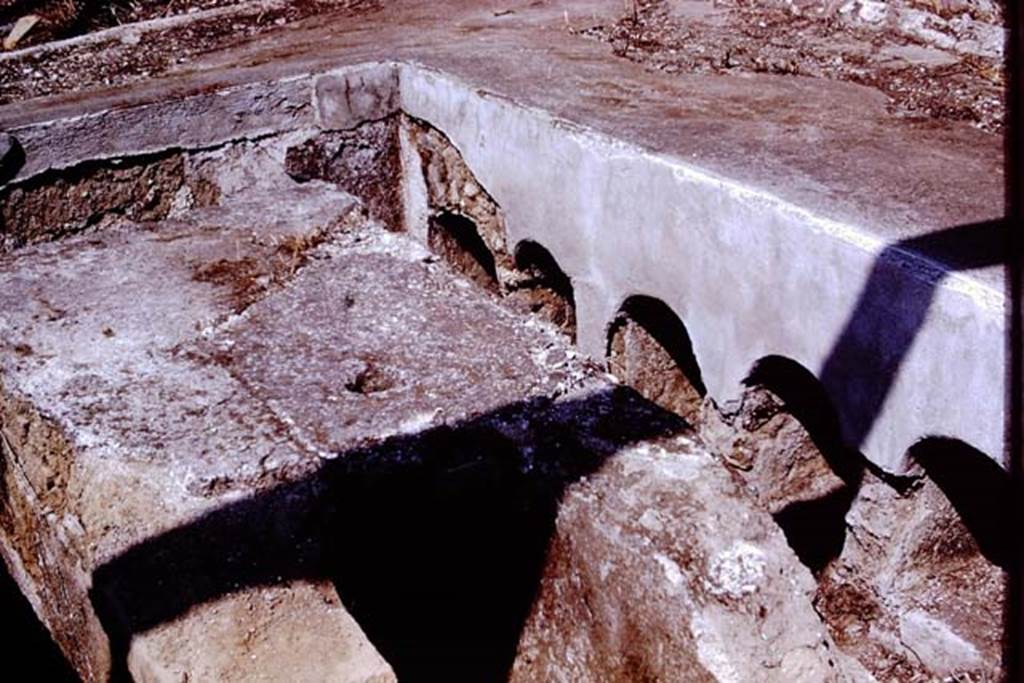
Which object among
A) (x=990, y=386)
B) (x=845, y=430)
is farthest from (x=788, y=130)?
(x=990, y=386)

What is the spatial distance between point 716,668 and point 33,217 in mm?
3754

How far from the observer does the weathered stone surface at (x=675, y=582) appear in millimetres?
2527

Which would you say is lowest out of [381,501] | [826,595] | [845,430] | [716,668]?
[826,595]

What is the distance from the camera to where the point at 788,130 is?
14.9 feet

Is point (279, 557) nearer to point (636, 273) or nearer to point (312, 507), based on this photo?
point (312, 507)

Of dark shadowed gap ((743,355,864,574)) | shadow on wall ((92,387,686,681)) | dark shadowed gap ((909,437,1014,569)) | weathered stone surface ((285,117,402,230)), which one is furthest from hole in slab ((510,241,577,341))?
shadow on wall ((92,387,686,681))

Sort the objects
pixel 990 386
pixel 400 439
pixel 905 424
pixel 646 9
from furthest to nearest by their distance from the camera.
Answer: pixel 646 9 → pixel 905 424 → pixel 990 386 → pixel 400 439

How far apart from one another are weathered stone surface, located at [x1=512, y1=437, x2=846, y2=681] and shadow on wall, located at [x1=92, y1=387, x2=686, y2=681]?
93mm

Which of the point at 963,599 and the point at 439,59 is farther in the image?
the point at 439,59

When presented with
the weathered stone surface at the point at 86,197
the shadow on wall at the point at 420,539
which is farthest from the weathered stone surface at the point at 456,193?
the shadow on wall at the point at 420,539

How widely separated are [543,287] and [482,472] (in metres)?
3.07

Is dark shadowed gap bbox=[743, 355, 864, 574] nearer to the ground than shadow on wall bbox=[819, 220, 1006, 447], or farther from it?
nearer to the ground

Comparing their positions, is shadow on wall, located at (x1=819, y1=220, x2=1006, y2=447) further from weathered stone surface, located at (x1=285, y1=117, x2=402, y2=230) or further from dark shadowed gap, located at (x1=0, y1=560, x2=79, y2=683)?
weathered stone surface, located at (x1=285, y1=117, x2=402, y2=230)

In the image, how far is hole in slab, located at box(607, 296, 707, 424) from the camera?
517 centimetres
